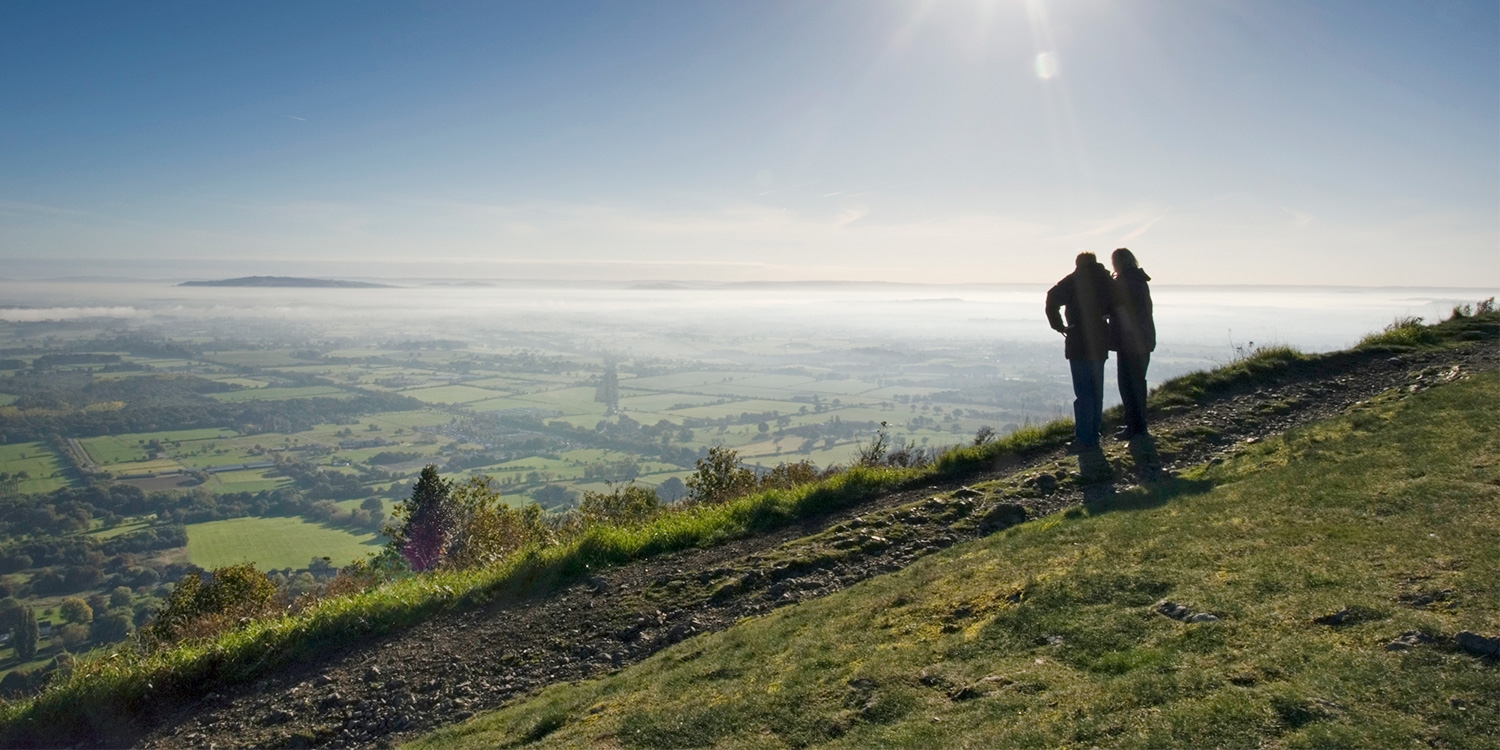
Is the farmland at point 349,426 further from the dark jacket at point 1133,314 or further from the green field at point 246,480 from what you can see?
the dark jacket at point 1133,314

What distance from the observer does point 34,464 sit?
6575 cm

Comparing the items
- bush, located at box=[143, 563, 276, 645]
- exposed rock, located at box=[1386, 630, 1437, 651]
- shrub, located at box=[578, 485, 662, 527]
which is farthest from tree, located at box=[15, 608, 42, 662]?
exposed rock, located at box=[1386, 630, 1437, 651]

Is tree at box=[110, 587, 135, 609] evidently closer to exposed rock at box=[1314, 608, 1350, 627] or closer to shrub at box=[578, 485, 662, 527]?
shrub at box=[578, 485, 662, 527]

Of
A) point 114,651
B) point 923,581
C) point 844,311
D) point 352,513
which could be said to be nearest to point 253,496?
point 352,513

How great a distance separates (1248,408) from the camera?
11.7 meters

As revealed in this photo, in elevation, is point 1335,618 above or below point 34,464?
above

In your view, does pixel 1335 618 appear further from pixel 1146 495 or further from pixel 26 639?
pixel 26 639

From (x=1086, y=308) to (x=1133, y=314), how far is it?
2.24 ft

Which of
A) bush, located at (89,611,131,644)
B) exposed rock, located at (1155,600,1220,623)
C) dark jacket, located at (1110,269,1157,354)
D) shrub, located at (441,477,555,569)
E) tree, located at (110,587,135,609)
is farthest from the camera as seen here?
tree, located at (110,587,135,609)

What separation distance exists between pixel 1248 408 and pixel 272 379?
421 feet

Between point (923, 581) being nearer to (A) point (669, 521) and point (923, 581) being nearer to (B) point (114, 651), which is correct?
(A) point (669, 521)

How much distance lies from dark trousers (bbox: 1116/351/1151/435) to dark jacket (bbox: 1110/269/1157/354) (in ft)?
0.41

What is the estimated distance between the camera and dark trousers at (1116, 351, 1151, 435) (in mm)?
11148

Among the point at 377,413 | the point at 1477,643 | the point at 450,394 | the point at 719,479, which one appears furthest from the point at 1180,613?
the point at 450,394
